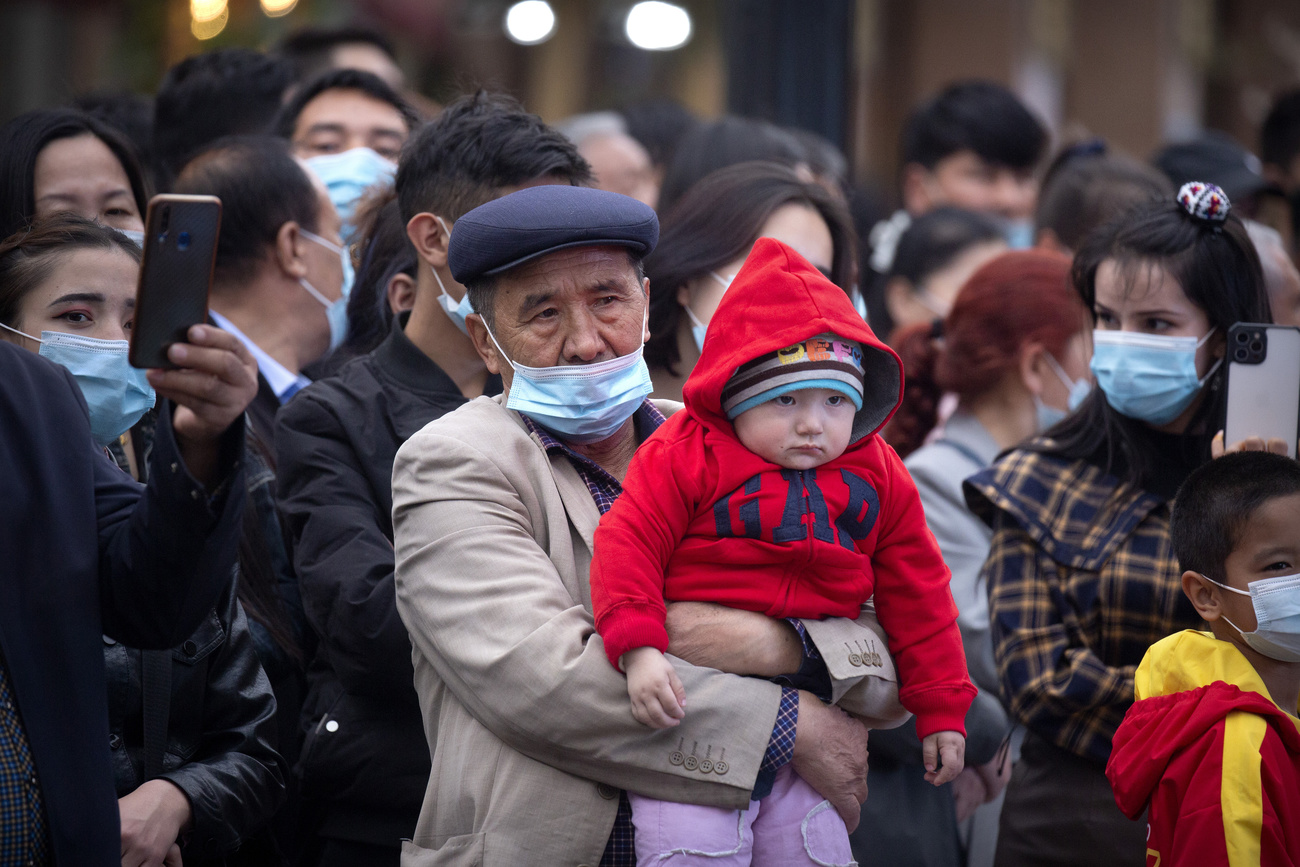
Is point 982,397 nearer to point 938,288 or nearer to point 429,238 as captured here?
point 938,288

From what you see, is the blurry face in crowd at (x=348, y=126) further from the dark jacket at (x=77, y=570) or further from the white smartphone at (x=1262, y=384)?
the white smartphone at (x=1262, y=384)

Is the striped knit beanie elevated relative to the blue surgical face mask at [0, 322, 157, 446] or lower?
elevated

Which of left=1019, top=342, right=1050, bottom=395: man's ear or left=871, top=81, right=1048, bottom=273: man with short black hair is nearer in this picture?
left=1019, top=342, right=1050, bottom=395: man's ear

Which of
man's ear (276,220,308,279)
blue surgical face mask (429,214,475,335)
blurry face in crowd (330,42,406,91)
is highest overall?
blurry face in crowd (330,42,406,91)

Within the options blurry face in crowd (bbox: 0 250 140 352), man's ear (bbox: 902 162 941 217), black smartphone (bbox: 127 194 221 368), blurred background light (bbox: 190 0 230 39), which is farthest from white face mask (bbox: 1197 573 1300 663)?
blurred background light (bbox: 190 0 230 39)

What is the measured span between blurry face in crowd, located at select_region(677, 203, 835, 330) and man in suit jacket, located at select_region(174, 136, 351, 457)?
1396 mm

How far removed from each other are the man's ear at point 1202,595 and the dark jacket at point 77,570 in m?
2.10

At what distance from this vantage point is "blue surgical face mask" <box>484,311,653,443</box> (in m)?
2.95

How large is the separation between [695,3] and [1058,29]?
14.1 feet

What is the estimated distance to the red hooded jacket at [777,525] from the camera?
2775 millimetres

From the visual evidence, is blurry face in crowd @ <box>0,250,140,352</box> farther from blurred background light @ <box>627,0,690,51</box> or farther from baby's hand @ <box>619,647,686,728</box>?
blurred background light @ <box>627,0,690,51</box>

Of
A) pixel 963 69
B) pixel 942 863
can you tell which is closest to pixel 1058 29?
pixel 963 69

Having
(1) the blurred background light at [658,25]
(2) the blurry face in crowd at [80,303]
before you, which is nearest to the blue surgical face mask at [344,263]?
(2) the blurry face in crowd at [80,303]

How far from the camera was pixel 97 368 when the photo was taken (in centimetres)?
324
